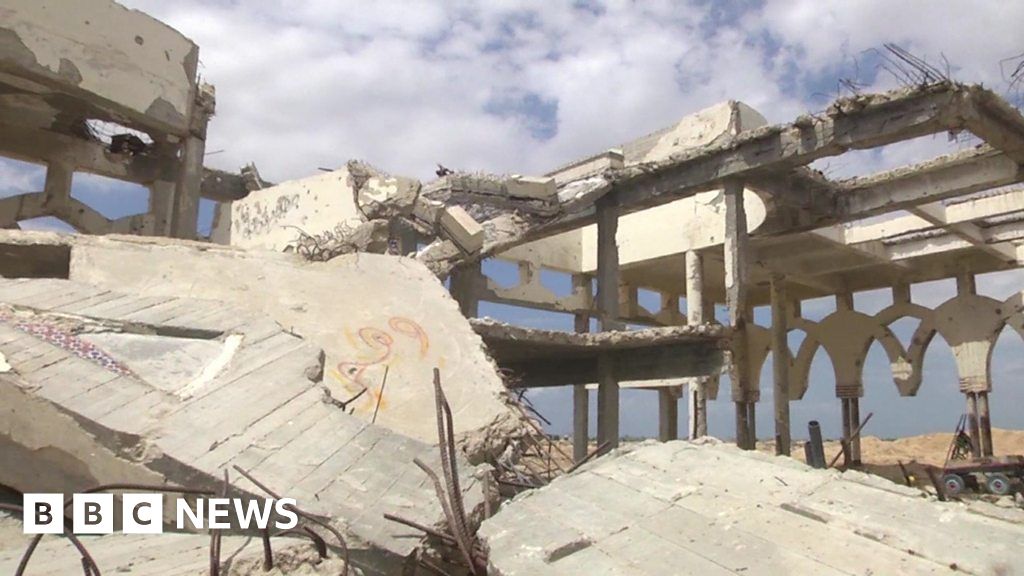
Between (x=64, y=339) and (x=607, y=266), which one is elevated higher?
(x=607, y=266)

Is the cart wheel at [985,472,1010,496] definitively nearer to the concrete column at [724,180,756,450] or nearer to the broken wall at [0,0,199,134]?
the concrete column at [724,180,756,450]

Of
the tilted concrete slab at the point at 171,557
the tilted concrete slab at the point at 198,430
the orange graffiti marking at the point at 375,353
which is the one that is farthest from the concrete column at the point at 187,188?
the tilted concrete slab at the point at 171,557

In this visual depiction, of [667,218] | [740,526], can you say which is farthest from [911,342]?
[740,526]

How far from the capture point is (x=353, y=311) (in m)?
6.62

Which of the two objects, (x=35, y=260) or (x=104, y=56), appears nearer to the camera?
(x=35, y=260)

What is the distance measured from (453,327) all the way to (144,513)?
344 centimetres

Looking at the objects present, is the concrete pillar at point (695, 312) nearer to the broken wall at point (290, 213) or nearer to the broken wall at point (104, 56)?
the broken wall at point (290, 213)


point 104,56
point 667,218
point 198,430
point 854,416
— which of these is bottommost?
point 854,416

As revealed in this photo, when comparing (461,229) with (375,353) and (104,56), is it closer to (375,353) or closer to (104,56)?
(104,56)

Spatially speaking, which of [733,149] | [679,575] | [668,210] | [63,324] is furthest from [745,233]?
[679,575]

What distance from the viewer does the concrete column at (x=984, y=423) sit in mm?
16719

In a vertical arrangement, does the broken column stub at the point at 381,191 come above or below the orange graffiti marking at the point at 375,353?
above

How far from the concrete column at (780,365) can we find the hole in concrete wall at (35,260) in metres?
12.0

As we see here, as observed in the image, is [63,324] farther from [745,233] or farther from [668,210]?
[668,210]
